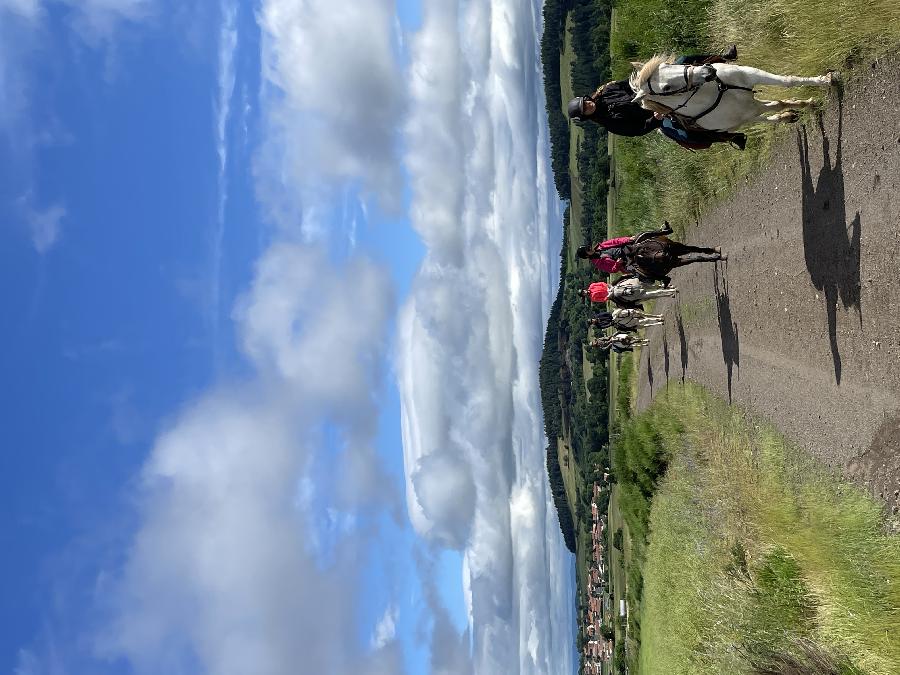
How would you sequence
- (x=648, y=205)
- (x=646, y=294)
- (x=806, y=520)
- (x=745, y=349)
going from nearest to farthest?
(x=806, y=520), (x=745, y=349), (x=646, y=294), (x=648, y=205)

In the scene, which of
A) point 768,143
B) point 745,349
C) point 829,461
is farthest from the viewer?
point 745,349

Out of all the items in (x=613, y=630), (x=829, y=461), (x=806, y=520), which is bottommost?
(x=613, y=630)

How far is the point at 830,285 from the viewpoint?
9.54 m

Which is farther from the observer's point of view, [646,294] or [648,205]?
[648,205]

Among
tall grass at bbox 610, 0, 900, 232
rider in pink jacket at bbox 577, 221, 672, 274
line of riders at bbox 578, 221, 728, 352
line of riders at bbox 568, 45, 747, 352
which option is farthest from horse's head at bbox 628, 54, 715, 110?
rider in pink jacket at bbox 577, 221, 672, 274

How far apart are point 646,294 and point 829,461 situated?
9067 mm

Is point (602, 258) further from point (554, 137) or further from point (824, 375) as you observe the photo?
point (554, 137)

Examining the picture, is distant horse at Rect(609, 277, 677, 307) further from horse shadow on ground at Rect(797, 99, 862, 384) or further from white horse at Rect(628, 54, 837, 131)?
white horse at Rect(628, 54, 837, 131)

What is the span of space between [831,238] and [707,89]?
2909 millimetres

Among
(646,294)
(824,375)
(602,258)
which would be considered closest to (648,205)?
(646,294)

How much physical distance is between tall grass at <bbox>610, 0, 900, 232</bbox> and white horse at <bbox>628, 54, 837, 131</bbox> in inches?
32.5

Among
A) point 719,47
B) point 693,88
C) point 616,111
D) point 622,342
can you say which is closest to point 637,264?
point 616,111

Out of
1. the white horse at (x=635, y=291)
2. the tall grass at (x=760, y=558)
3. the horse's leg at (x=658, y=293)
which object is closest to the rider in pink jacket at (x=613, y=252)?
the white horse at (x=635, y=291)

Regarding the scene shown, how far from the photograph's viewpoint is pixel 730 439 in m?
14.4
